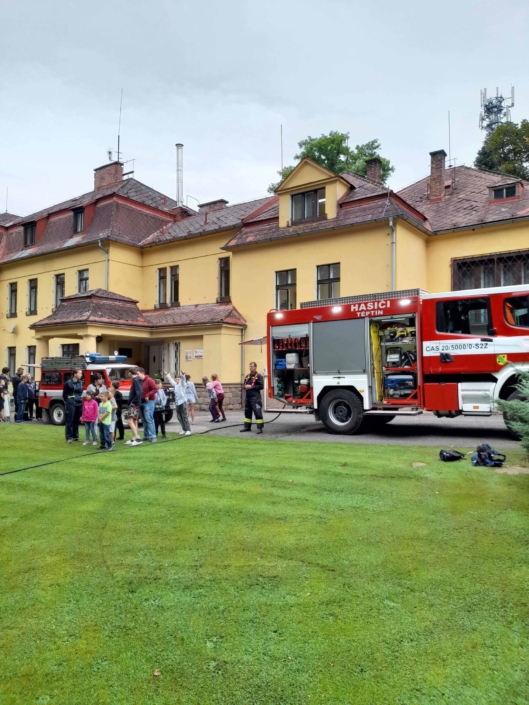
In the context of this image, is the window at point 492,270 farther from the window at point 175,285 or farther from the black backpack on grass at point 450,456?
the window at point 175,285

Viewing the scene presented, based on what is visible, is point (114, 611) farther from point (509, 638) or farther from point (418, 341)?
point (418, 341)

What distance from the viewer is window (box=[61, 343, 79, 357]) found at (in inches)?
1016

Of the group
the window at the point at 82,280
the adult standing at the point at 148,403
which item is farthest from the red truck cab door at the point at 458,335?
the window at the point at 82,280

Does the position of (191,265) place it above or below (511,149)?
below

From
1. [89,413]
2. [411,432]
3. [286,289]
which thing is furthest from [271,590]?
[286,289]

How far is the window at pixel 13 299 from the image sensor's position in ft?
104

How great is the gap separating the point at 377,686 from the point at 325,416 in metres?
10.0

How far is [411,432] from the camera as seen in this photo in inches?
505

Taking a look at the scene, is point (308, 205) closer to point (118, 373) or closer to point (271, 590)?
point (118, 373)

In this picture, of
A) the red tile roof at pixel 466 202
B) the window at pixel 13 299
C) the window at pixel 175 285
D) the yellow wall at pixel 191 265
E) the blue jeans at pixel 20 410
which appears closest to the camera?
the blue jeans at pixel 20 410

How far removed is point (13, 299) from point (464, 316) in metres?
28.4

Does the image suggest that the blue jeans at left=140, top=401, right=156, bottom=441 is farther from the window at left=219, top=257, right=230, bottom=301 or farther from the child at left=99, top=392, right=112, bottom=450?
the window at left=219, top=257, right=230, bottom=301

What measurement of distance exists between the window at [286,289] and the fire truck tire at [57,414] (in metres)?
9.59

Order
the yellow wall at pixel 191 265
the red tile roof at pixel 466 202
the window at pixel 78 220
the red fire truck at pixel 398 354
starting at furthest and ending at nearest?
the window at pixel 78 220 < the yellow wall at pixel 191 265 < the red tile roof at pixel 466 202 < the red fire truck at pixel 398 354
